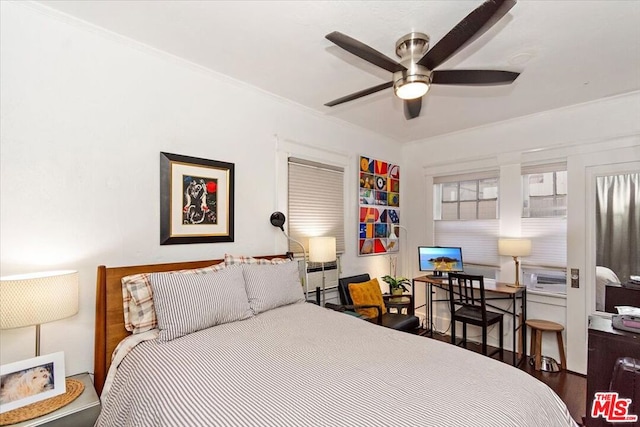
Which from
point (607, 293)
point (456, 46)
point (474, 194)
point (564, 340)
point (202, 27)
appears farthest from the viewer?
point (474, 194)

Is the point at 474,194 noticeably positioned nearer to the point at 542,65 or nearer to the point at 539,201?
the point at 539,201

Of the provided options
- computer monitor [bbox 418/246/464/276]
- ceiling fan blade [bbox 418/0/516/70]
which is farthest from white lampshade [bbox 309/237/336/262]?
ceiling fan blade [bbox 418/0/516/70]

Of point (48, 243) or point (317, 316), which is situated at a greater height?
point (48, 243)

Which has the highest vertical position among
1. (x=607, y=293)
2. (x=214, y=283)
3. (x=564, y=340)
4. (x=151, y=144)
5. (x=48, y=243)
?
(x=151, y=144)

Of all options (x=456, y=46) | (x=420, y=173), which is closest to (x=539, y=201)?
(x=420, y=173)

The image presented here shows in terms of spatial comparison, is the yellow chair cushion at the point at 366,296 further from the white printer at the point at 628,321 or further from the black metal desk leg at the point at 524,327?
the white printer at the point at 628,321

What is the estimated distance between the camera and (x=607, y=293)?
10.0 feet

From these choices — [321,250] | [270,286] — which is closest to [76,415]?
[270,286]

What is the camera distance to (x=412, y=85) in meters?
1.83

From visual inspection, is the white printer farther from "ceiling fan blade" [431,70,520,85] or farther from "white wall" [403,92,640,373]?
"ceiling fan blade" [431,70,520,85]

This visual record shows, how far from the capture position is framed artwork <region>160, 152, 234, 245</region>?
2266 millimetres

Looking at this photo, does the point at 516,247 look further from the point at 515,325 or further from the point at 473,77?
the point at 473,77

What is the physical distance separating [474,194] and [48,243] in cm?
431

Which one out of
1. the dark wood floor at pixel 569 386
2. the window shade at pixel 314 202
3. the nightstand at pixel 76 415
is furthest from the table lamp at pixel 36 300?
the dark wood floor at pixel 569 386
